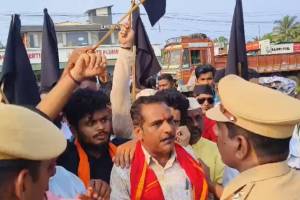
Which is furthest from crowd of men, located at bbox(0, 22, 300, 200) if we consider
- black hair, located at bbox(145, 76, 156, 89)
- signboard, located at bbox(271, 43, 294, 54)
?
signboard, located at bbox(271, 43, 294, 54)

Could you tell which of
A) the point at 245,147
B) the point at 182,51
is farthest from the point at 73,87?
the point at 182,51

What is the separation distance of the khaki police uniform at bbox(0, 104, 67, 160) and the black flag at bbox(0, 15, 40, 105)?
1.95 metres

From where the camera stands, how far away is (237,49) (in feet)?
18.2

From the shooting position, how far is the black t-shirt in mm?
2977

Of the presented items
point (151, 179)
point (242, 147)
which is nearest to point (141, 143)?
point (151, 179)

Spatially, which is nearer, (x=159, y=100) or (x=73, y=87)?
(x=73, y=87)

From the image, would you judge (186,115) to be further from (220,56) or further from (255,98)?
(220,56)

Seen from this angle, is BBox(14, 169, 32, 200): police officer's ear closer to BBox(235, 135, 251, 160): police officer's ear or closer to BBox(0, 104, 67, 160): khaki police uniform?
BBox(0, 104, 67, 160): khaki police uniform

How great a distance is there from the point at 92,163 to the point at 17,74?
3.19 feet

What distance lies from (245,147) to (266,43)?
1135 inches

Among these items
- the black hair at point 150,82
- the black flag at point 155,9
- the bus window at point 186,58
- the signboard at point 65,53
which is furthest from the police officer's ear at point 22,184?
the signboard at point 65,53

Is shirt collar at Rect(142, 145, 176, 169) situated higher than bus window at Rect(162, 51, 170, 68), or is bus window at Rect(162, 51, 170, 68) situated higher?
bus window at Rect(162, 51, 170, 68)

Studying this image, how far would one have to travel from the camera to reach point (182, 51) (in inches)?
885

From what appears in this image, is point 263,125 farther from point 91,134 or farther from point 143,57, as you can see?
point 143,57
